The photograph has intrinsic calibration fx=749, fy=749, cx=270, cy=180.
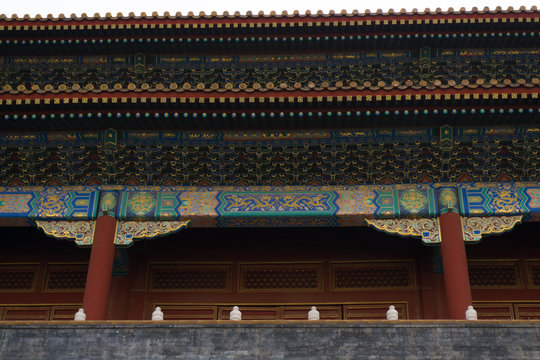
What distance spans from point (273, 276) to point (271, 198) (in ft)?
6.45

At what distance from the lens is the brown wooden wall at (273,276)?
12.4m

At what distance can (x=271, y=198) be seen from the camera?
11359mm

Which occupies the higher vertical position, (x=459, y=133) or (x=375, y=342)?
(x=459, y=133)

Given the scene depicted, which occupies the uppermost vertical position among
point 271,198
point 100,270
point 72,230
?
point 271,198

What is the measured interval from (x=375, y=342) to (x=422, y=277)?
454cm

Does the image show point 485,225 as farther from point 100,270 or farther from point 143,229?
point 100,270

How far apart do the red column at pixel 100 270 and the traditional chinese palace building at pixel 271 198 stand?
2cm

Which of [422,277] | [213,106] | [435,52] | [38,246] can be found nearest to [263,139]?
[213,106]

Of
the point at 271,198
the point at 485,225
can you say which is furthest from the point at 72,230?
the point at 485,225

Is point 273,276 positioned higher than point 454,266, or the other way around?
point 273,276

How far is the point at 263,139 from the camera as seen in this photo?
1132 centimetres

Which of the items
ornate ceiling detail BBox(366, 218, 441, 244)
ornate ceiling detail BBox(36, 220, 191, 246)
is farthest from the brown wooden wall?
ornate ceiling detail BBox(36, 220, 191, 246)

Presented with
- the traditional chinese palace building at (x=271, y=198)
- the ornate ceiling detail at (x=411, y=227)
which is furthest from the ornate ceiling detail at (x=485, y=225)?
the ornate ceiling detail at (x=411, y=227)

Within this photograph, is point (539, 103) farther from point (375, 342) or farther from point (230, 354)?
point (230, 354)
